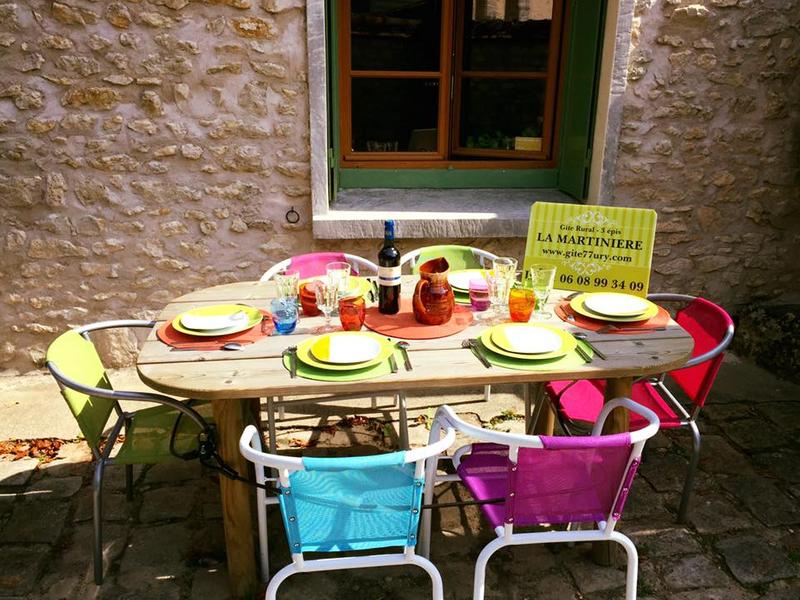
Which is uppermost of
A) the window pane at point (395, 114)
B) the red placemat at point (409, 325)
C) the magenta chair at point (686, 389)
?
the window pane at point (395, 114)

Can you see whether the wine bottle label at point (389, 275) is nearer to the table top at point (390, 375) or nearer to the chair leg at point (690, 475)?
the table top at point (390, 375)

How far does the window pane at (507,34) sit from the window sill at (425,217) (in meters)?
0.86

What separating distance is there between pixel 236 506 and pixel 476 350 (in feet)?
2.98

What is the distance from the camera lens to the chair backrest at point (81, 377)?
6.97ft

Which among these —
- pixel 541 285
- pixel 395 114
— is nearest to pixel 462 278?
pixel 541 285

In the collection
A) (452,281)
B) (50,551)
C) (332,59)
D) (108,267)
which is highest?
(332,59)

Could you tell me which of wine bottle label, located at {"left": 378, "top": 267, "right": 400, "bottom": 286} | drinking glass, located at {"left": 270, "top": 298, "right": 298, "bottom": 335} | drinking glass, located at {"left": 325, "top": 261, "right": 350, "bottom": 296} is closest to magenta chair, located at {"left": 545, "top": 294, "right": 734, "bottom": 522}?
wine bottle label, located at {"left": 378, "top": 267, "right": 400, "bottom": 286}

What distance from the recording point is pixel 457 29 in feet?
13.5

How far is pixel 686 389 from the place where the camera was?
8.64 feet

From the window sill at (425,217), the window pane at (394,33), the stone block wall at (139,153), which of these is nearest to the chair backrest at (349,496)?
the window sill at (425,217)

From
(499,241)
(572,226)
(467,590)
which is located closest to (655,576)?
(467,590)

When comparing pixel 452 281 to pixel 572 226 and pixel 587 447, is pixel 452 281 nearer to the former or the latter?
pixel 572 226

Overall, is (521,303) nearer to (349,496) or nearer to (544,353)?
(544,353)

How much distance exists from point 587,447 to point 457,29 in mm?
3138
